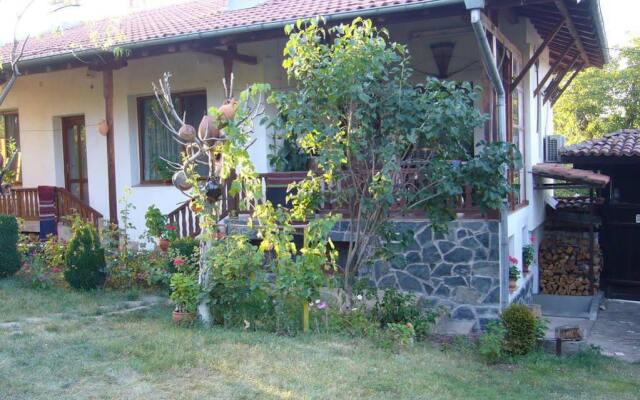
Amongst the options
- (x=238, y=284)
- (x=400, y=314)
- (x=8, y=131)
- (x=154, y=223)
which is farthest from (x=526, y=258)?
(x=8, y=131)

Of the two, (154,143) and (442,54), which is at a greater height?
(442,54)

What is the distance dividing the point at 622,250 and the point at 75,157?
1118 centimetres

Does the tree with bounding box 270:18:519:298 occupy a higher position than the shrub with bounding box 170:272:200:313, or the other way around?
the tree with bounding box 270:18:519:298

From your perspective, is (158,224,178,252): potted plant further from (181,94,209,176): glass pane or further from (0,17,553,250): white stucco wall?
(181,94,209,176): glass pane

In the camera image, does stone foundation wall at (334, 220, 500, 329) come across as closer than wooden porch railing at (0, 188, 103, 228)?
Yes

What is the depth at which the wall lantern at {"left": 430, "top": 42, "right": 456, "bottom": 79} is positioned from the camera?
9.71 m

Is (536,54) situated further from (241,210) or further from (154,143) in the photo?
(154,143)

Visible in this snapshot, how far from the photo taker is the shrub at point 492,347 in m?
6.64

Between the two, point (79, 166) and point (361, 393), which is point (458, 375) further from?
point (79, 166)

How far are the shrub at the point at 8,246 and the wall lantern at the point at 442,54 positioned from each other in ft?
22.4

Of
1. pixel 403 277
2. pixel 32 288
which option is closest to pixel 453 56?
pixel 403 277

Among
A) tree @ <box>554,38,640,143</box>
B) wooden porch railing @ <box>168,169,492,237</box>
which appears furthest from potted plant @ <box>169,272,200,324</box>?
tree @ <box>554,38,640,143</box>

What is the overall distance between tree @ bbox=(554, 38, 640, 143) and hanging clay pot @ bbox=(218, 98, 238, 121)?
18.9 metres

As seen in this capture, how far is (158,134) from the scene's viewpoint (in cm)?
1221
